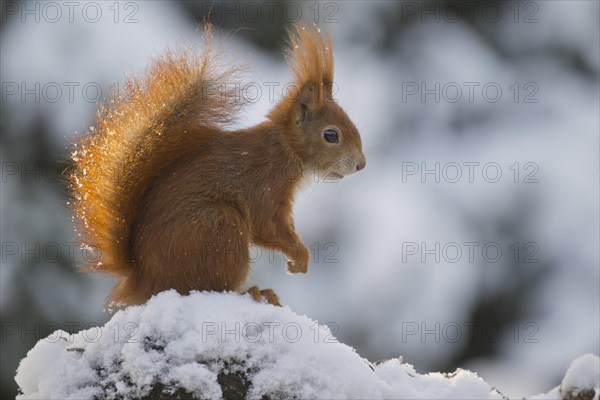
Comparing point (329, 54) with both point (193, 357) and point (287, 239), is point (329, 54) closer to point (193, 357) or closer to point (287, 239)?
point (287, 239)

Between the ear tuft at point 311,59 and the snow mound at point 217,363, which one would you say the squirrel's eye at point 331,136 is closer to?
the ear tuft at point 311,59

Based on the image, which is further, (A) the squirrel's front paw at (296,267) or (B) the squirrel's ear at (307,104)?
(B) the squirrel's ear at (307,104)

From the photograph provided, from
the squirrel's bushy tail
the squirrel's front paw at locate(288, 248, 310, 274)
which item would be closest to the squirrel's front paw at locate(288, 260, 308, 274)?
the squirrel's front paw at locate(288, 248, 310, 274)

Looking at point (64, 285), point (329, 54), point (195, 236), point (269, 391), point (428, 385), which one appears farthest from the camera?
point (64, 285)

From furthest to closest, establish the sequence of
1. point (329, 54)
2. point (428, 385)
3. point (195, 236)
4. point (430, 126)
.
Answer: point (430, 126) → point (329, 54) → point (195, 236) → point (428, 385)

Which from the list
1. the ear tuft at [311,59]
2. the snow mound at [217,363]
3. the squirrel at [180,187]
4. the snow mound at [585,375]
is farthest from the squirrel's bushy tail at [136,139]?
the snow mound at [585,375]

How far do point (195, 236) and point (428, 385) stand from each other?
596 millimetres

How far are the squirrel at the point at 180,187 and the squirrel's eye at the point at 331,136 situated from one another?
186 millimetres

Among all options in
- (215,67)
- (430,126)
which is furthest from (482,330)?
(215,67)

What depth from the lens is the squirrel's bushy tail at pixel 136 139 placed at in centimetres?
218

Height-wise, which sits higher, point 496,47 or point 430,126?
point 496,47

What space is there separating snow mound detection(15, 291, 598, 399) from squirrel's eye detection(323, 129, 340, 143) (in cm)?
67

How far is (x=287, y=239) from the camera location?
2318 mm

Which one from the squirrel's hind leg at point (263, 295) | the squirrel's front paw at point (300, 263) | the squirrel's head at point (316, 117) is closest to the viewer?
the squirrel's hind leg at point (263, 295)
